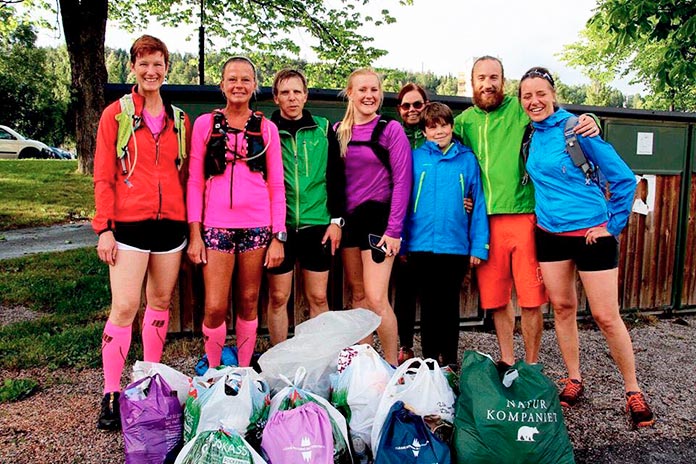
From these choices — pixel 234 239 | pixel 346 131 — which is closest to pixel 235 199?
pixel 234 239

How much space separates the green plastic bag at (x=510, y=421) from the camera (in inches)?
102

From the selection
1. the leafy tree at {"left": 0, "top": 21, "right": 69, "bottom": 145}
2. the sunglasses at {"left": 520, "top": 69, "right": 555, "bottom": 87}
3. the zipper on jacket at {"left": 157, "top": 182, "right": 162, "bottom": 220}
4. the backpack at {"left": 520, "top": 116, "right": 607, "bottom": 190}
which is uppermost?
the leafy tree at {"left": 0, "top": 21, "right": 69, "bottom": 145}

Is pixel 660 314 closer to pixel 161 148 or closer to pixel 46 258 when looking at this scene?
pixel 161 148

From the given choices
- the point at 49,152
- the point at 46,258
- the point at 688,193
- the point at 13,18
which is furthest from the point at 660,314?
the point at 49,152

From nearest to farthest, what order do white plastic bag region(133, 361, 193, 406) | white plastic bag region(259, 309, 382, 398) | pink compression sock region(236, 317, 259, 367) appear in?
white plastic bag region(133, 361, 193, 406)
white plastic bag region(259, 309, 382, 398)
pink compression sock region(236, 317, 259, 367)

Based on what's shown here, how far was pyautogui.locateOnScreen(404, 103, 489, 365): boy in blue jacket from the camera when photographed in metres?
3.49

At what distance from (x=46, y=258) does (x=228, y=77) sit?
5.43 m

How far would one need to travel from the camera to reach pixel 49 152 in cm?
2936

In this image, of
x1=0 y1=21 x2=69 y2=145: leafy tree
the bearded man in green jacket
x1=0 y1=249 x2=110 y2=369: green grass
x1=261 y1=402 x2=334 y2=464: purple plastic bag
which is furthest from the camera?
x1=0 y1=21 x2=69 y2=145: leafy tree

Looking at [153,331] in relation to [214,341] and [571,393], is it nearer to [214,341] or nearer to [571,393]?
[214,341]

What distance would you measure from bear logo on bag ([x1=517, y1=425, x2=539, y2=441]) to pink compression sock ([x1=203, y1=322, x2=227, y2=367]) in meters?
1.86

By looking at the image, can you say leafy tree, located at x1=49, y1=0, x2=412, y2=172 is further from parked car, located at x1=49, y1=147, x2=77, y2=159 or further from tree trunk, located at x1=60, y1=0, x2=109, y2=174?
parked car, located at x1=49, y1=147, x2=77, y2=159

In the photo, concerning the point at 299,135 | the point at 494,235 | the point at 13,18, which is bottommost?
the point at 494,235

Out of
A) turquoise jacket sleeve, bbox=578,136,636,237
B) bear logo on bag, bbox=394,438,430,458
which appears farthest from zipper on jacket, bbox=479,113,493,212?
bear logo on bag, bbox=394,438,430,458
